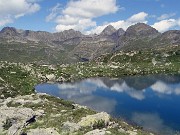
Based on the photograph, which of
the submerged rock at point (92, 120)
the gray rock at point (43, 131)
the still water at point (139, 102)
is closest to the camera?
the gray rock at point (43, 131)

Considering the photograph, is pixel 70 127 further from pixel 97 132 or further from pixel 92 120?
pixel 97 132

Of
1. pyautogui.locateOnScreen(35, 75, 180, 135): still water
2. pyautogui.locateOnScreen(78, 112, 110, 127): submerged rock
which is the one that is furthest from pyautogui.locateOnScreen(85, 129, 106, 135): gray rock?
pyautogui.locateOnScreen(35, 75, 180, 135): still water

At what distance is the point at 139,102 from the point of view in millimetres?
143750

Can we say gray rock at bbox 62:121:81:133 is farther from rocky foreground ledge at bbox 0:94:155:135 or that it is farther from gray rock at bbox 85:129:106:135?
gray rock at bbox 85:129:106:135

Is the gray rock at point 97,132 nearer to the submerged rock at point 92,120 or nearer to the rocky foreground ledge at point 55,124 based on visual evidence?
the rocky foreground ledge at point 55,124

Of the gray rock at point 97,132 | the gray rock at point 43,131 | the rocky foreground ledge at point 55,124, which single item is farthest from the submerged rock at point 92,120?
the gray rock at point 43,131

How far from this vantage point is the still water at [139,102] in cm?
10219

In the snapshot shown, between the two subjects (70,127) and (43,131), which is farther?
(70,127)

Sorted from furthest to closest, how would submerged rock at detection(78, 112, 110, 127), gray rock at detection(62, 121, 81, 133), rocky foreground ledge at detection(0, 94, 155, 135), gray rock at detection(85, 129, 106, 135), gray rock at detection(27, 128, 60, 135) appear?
submerged rock at detection(78, 112, 110, 127), gray rock at detection(62, 121, 81, 133), rocky foreground ledge at detection(0, 94, 155, 135), gray rock at detection(27, 128, 60, 135), gray rock at detection(85, 129, 106, 135)

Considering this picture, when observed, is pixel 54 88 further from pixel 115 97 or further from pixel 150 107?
pixel 150 107

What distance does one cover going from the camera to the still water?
102m

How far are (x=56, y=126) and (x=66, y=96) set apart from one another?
382 feet

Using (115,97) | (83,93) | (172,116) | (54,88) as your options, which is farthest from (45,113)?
(54,88)

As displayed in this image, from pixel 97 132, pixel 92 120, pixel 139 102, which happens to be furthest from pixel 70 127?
pixel 139 102
